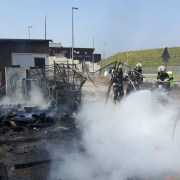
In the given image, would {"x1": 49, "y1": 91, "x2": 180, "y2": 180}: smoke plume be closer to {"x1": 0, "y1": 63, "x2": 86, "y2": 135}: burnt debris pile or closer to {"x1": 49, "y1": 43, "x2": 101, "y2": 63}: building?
{"x1": 0, "y1": 63, "x2": 86, "y2": 135}: burnt debris pile

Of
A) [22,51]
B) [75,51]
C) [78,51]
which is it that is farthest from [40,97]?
[78,51]

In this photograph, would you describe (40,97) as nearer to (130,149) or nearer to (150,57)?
(130,149)

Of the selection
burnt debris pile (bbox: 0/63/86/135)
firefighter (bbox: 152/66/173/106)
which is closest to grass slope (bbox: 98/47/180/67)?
burnt debris pile (bbox: 0/63/86/135)

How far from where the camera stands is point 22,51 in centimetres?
1650

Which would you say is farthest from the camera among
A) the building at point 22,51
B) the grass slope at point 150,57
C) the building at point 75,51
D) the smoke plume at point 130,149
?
the building at point 75,51

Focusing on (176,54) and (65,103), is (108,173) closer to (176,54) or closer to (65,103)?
(65,103)

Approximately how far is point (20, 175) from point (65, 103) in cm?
503

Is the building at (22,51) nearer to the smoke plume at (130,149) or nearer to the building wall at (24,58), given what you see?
the building wall at (24,58)

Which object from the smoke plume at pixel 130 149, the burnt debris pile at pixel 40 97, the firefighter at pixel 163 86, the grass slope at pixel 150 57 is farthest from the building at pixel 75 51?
the smoke plume at pixel 130 149

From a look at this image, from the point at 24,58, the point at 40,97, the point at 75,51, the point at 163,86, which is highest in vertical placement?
the point at 75,51

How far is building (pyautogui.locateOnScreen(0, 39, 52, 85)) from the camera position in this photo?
16078 millimetres

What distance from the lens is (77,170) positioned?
3.96 metres

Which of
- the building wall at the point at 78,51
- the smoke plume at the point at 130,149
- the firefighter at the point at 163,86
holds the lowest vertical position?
the smoke plume at the point at 130,149

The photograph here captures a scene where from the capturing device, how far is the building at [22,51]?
52.7ft
